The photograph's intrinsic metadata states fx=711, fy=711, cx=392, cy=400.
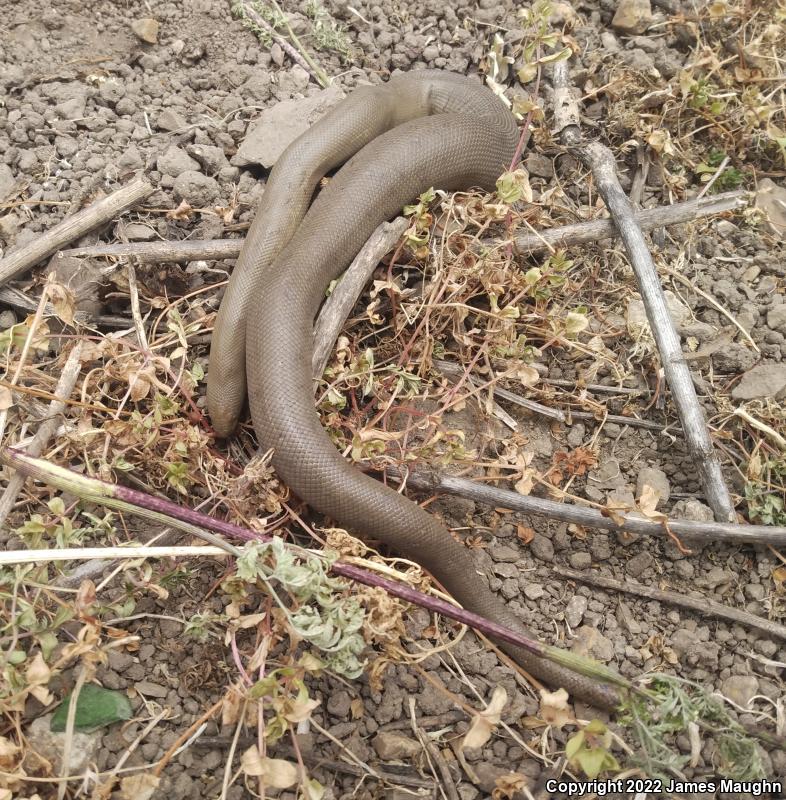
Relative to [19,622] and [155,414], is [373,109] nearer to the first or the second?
[155,414]

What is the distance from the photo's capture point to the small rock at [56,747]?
2.48 metres

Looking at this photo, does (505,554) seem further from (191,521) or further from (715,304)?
(715,304)

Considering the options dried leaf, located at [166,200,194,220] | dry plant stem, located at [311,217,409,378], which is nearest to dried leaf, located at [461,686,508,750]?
dry plant stem, located at [311,217,409,378]

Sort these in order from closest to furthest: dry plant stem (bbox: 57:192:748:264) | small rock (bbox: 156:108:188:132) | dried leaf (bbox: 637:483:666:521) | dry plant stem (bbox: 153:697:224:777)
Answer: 1. dry plant stem (bbox: 153:697:224:777)
2. dried leaf (bbox: 637:483:666:521)
3. dry plant stem (bbox: 57:192:748:264)
4. small rock (bbox: 156:108:188:132)

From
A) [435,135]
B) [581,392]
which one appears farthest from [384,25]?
[581,392]

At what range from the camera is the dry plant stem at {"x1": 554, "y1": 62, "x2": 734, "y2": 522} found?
310cm

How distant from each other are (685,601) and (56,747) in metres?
2.50

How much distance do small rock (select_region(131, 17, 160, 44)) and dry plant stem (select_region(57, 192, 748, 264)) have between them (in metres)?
1.39

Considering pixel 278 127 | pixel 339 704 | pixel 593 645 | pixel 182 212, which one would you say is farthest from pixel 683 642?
pixel 278 127

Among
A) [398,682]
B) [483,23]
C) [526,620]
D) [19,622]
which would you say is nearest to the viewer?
[19,622]

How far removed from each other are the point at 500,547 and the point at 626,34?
322 centimetres

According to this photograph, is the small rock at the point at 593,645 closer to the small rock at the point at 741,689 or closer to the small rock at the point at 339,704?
the small rock at the point at 741,689

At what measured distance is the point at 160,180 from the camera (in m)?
3.63

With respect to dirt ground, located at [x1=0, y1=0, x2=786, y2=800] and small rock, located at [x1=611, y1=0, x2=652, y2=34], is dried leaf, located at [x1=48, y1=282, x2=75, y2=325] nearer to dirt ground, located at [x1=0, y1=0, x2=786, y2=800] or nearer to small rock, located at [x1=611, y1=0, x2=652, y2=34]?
dirt ground, located at [x1=0, y1=0, x2=786, y2=800]
